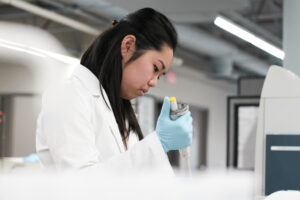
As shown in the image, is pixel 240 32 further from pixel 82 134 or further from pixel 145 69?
pixel 82 134

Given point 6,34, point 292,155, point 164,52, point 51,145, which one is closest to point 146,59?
point 164,52

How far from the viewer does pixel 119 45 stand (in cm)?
110

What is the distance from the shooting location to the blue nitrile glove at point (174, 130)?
2.67 ft

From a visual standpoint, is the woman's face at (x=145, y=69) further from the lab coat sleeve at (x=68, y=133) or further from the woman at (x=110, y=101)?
the lab coat sleeve at (x=68, y=133)

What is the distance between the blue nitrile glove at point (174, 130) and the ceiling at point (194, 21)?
276cm

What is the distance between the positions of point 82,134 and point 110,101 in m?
0.28

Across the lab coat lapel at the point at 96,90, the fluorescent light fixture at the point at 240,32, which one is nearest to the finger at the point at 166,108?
the lab coat lapel at the point at 96,90

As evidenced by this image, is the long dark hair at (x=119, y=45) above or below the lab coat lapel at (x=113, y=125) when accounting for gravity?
above

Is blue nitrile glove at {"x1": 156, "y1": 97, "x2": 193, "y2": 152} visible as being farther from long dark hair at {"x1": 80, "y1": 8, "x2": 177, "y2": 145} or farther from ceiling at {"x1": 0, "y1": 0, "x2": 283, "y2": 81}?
ceiling at {"x1": 0, "y1": 0, "x2": 283, "y2": 81}

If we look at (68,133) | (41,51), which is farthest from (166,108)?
(41,51)

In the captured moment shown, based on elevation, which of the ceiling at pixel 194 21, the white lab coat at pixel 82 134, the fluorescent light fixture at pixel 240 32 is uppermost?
the ceiling at pixel 194 21

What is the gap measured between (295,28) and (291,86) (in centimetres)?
211

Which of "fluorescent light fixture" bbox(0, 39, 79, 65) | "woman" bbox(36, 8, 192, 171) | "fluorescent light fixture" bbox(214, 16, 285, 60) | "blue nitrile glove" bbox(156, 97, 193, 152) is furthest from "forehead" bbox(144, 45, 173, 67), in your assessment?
"fluorescent light fixture" bbox(0, 39, 79, 65)

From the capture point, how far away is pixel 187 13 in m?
4.26
